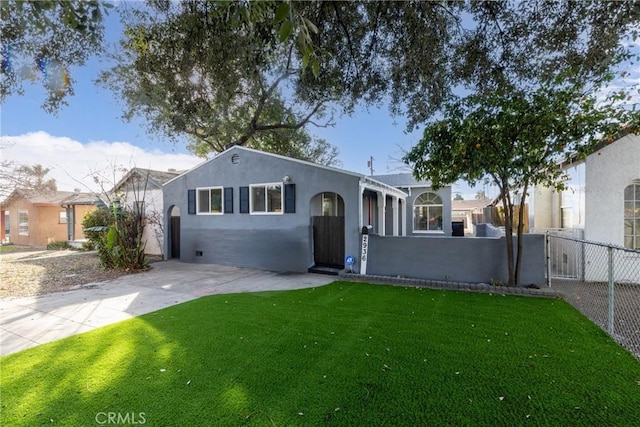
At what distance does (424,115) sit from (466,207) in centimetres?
3881

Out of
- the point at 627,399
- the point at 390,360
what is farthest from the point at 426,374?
the point at 627,399

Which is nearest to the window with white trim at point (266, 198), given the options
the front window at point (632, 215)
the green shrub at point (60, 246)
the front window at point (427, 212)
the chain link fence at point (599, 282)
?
the chain link fence at point (599, 282)

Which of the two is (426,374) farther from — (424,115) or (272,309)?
(424,115)

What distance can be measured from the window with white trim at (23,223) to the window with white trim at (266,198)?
22840 millimetres

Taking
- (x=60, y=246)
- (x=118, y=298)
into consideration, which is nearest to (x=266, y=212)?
(x=118, y=298)

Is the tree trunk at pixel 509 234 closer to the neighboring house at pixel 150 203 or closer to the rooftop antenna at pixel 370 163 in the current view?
the neighboring house at pixel 150 203

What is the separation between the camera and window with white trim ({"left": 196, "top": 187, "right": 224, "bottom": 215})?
1280 centimetres

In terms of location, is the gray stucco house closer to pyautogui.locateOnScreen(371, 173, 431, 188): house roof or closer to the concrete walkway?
the concrete walkway

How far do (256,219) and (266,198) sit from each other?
958mm

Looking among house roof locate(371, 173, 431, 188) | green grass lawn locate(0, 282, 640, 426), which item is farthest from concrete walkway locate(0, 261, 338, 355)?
house roof locate(371, 173, 431, 188)

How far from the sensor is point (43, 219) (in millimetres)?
22453

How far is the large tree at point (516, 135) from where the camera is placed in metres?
6.38

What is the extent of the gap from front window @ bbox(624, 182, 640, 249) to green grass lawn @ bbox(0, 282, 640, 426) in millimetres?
5078

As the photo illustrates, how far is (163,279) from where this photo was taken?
9789 mm
